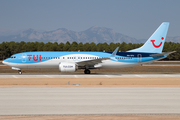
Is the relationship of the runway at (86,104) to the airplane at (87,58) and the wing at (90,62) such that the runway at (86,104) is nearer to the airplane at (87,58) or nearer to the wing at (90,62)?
the airplane at (87,58)

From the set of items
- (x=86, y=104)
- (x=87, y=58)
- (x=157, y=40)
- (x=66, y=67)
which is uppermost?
(x=157, y=40)

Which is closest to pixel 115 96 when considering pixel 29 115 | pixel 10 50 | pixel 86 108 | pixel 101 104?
pixel 101 104

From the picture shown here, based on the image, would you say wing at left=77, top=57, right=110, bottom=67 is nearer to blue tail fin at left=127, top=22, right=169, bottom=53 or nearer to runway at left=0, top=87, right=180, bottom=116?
blue tail fin at left=127, top=22, right=169, bottom=53

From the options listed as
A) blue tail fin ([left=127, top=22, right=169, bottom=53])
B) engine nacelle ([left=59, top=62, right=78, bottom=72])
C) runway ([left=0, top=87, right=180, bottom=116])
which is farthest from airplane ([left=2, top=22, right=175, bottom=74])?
runway ([left=0, top=87, right=180, bottom=116])

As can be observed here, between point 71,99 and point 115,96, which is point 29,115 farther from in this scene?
point 115,96

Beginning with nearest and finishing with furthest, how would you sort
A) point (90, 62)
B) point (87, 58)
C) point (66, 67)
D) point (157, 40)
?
point (66, 67)
point (90, 62)
point (87, 58)
point (157, 40)

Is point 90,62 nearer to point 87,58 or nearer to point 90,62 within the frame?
point 90,62

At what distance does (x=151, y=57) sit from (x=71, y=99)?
95.4ft

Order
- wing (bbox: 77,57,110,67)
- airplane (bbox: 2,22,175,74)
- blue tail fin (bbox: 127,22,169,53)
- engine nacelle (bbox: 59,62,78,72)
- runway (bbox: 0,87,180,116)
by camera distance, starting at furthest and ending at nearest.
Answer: blue tail fin (bbox: 127,22,169,53) < airplane (bbox: 2,22,175,74) < wing (bbox: 77,57,110,67) < engine nacelle (bbox: 59,62,78,72) < runway (bbox: 0,87,180,116)

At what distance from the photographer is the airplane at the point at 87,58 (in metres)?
39.9

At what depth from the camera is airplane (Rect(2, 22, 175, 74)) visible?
39.9 meters

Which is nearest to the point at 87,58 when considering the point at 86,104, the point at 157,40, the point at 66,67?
the point at 66,67

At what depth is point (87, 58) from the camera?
4103 cm

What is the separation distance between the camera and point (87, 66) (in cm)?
4056
